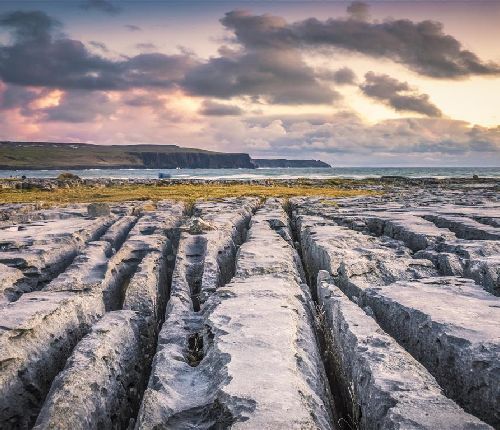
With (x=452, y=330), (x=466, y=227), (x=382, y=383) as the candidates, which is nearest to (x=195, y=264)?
(x=452, y=330)

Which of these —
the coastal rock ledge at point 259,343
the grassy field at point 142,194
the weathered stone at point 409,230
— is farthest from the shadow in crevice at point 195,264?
the grassy field at point 142,194

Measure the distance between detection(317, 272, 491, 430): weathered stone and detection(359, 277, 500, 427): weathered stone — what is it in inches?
16.7

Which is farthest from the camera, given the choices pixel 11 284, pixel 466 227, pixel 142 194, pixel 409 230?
pixel 142 194

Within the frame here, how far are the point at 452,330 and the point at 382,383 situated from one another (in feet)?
4.70

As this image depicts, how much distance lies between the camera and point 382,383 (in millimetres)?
4961

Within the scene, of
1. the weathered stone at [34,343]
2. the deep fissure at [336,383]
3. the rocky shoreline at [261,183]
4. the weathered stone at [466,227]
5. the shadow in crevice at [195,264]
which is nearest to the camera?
Result: the weathered stone at [34,343]

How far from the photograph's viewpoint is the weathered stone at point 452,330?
195 inches

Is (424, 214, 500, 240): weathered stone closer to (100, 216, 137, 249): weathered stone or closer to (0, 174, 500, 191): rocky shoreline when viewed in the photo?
(100, 216, 137, 249): weathered stone

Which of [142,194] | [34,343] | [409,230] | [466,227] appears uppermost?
[466,227]

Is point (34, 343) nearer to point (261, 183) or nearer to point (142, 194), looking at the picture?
point (142, 194)

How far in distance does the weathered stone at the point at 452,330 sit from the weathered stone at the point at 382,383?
0.42 metres

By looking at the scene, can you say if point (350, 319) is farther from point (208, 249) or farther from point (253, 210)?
point (253, 210)

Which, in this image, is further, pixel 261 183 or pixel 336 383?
pixel 261 183

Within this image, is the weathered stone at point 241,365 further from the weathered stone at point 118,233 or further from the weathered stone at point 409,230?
the weathered stone at point 118,233
